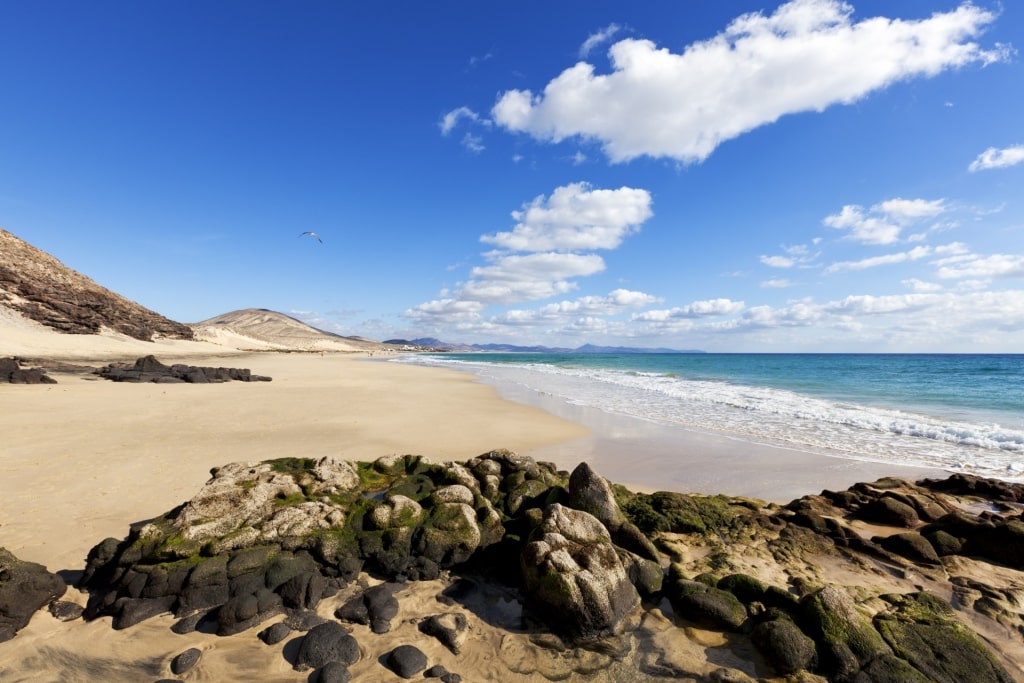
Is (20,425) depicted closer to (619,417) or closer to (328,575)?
(328,575)

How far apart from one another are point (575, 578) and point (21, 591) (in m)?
5.97

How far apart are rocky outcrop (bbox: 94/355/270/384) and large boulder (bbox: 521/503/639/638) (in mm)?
27990

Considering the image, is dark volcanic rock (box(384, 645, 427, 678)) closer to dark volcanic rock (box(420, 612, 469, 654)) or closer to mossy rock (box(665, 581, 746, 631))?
dark volcanic rock (box(420, 612, 469, 654))

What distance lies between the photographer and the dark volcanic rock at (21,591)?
14.5ft

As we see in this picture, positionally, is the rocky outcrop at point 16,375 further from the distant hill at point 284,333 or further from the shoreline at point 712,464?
the distant hill at point 284,333

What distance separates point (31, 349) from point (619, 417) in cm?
5120

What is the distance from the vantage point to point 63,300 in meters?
51.1

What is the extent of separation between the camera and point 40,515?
6848mm

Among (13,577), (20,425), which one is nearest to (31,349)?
(20,425)

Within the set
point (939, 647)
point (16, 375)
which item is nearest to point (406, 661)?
point (939, 647)

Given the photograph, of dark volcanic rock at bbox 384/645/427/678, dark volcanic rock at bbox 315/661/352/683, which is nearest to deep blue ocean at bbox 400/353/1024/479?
dark volcanic rock at bbox 384/645/427/678

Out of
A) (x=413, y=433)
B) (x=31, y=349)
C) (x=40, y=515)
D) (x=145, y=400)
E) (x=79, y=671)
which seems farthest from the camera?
(x=31, y=349)

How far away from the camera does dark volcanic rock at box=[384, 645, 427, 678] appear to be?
162 inches

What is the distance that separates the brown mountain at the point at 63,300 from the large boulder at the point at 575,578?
64211mm
